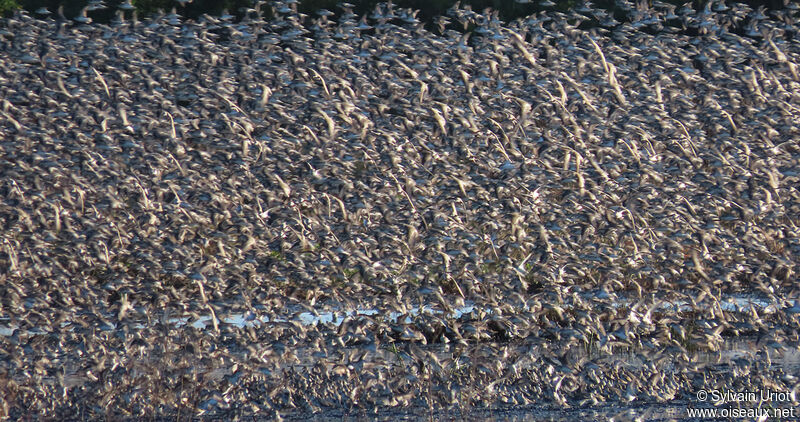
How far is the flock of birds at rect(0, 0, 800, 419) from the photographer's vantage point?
812 cm

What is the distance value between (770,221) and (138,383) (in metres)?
6.82

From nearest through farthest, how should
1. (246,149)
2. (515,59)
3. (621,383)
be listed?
(621,383) → (246,149) → (515,59)

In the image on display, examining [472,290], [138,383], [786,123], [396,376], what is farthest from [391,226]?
[786,123]

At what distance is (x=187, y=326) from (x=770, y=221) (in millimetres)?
6203

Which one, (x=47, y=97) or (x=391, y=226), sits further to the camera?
(x=47, y=97)

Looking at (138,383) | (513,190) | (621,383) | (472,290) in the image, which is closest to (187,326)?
(138,383)

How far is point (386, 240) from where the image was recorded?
10.5m

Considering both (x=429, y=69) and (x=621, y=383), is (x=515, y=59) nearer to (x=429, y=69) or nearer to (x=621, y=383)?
(x=429, y=69)

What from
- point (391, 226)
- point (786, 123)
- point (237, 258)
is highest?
point (786, 123)

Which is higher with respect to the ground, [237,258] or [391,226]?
[391,226]

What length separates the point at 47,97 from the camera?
11992 millimetres

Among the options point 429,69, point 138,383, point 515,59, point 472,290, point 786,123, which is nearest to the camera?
point 138,383

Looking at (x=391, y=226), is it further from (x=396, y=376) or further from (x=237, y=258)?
(x=396, y=376)

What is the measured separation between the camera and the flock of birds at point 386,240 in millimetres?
8117
